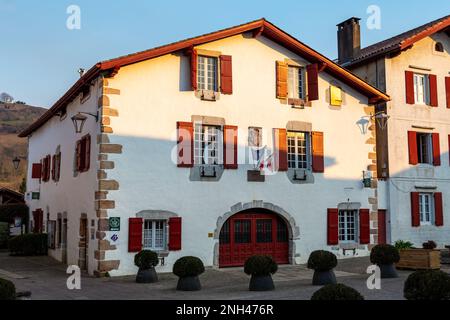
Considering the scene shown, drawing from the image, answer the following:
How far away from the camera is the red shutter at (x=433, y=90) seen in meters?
21.4

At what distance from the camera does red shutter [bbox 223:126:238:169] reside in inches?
644

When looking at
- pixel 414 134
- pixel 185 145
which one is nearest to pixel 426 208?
pixel 414 134

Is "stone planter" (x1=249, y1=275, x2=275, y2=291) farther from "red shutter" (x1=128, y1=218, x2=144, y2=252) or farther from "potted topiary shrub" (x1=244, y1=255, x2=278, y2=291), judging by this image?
"red shutter" (x1=128, y1=218, x2=144, y2=252)

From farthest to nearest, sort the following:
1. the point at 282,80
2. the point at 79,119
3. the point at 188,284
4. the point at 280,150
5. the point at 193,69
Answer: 1. the point at 282,80
2. the point at 280,150
3. the point at 193,69
4. the point at 79,119
5. the point at 188,284

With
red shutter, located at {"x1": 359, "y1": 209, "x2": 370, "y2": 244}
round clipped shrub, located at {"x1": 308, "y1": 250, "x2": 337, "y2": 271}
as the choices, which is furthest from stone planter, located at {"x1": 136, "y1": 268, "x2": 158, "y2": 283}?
red shutter, located at {"x1": 359, "y1": 209, "x2": 370, "y2": 244}

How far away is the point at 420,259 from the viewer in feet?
48.4

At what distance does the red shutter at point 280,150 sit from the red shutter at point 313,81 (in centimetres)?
167

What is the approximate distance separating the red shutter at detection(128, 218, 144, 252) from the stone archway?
2.41m

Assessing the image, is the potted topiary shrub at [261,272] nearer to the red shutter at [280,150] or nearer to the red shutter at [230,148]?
the red shutter at [230,148]

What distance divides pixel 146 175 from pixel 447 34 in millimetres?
15018

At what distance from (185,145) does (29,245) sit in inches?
373

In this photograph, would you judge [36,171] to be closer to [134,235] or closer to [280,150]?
[134,235]

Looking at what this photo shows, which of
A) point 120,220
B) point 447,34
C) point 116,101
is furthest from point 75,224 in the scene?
point 447,34

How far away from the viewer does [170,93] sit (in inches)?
624
